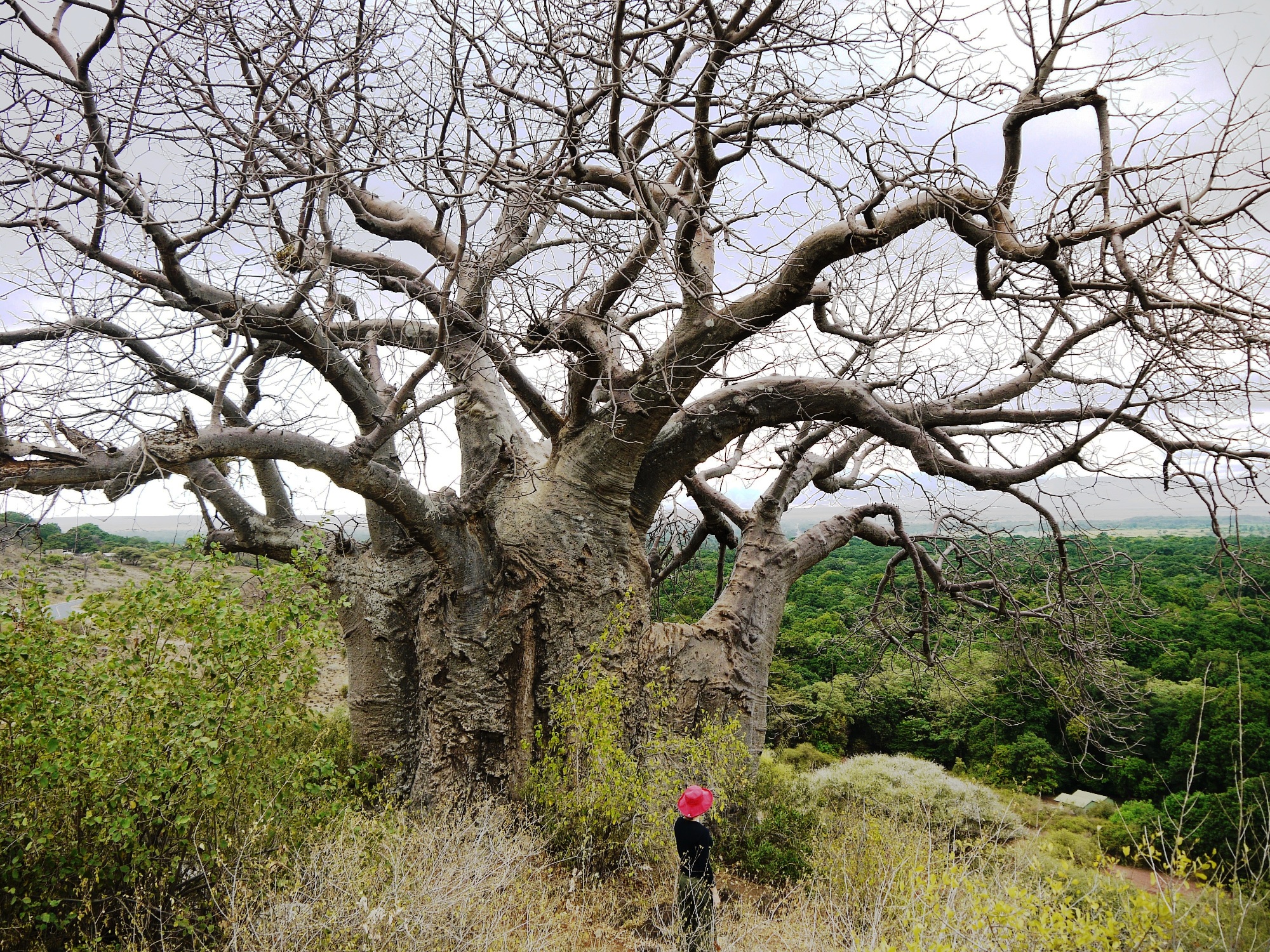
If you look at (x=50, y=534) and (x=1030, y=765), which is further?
(x=1030, y=765)

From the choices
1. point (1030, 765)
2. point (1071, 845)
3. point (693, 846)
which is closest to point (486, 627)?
point (693, 846)

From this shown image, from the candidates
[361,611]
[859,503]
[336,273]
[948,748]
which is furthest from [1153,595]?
[336,273]

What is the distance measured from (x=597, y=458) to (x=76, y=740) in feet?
10.7

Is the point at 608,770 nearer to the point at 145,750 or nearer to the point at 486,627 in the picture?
the point at 486,627

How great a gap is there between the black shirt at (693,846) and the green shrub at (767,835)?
7.00 ft

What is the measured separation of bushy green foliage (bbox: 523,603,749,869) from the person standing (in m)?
1.12

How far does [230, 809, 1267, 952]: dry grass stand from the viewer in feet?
8.54

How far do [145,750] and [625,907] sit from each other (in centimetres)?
277

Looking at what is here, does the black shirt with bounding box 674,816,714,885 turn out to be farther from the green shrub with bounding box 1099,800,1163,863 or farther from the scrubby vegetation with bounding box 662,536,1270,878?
the green shrub with bounding box 1099,800,1163,863

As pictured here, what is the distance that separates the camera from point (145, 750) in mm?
2996

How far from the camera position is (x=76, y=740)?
2.97 meters

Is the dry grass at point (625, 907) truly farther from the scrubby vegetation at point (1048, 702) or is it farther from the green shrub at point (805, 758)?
the green shrub at point (805, 758)

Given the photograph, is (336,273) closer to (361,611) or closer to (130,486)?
(130,486)

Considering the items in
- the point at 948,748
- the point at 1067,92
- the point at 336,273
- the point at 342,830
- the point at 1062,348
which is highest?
the point at 1067,92
